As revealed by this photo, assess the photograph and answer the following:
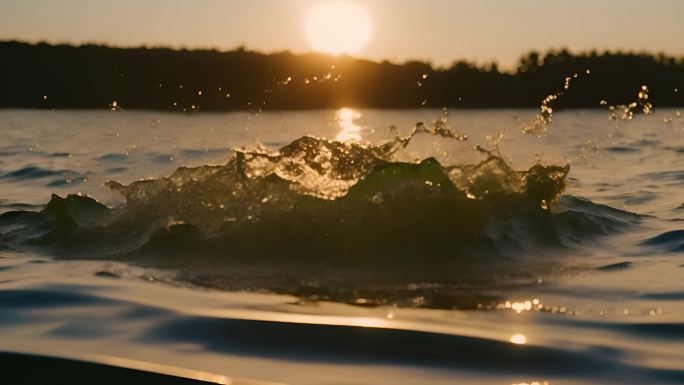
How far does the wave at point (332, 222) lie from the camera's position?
661cm

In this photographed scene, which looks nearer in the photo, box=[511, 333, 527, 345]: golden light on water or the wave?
box=[511, 333, 527, 345]: golden light on water

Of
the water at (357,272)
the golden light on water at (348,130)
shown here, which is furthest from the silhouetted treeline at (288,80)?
the water at (357,272)

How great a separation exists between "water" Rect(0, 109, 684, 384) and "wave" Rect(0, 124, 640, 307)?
0.02m

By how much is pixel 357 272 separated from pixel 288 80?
4541cm

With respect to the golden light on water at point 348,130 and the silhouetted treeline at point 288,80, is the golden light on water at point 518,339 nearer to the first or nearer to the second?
the golden light on water at point 348,130

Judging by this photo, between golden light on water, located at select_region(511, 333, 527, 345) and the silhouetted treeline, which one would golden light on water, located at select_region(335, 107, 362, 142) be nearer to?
the silhouetted treeline

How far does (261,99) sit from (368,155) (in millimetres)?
50846

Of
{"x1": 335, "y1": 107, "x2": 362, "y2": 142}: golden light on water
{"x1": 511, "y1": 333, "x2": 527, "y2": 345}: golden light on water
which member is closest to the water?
{"x1": 511, "y1": 333, "x2": 527, "y2": 345}: golden light on water

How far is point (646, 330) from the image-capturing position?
4965mm

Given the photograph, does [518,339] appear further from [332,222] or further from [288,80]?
[288,80]

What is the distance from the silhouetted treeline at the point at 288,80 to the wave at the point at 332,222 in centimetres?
4214

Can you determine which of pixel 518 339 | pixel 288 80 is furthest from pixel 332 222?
pixel 288 80

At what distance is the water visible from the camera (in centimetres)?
443

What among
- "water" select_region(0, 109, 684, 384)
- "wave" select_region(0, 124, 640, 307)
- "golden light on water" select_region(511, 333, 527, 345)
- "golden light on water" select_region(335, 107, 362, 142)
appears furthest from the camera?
"golden light on water" select_region(335, 107, 362, 142)
